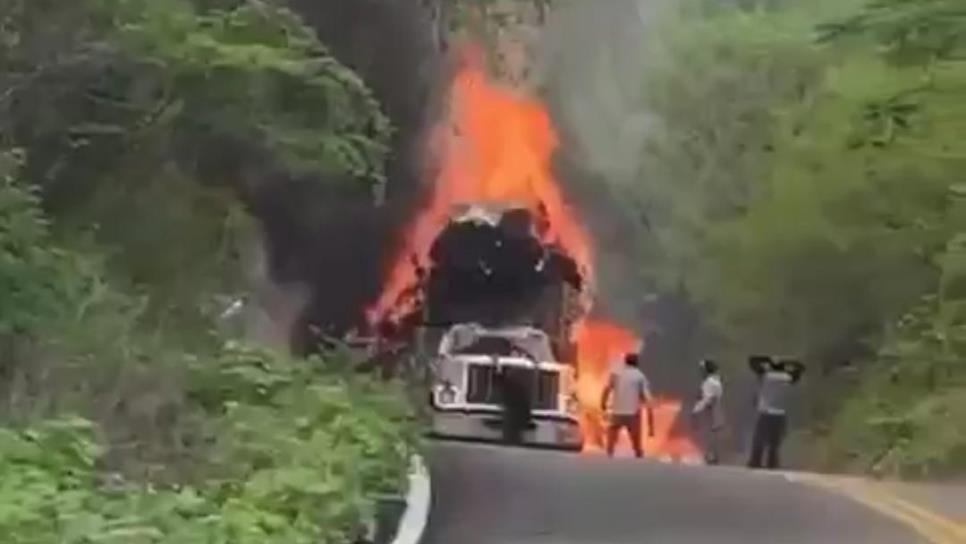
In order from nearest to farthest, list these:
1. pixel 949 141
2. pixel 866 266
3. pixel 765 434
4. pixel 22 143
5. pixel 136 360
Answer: pixel 136 360, pixel 22 143, pixel 949 141, pixel 765 434, pixel 866 266

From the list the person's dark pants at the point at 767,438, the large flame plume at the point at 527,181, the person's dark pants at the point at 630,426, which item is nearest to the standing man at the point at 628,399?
the person's dark pants at the point at 630,426

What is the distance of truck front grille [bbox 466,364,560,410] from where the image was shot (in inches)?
1289

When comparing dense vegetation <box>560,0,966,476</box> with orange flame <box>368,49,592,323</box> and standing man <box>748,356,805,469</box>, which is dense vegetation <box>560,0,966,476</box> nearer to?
standing man <box>748,356,805,469</box>

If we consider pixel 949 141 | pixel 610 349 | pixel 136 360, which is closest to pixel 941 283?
pixel 949 141

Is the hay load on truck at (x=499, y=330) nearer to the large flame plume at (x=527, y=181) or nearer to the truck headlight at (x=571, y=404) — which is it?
the truck headlight at (x=571, y=404)

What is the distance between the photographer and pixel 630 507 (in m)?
17.8

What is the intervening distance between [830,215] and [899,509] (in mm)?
14243

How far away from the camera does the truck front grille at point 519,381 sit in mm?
32750

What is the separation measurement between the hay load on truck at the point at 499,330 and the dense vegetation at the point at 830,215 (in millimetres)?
3413

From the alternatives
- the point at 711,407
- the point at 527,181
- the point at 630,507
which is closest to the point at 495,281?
the point at 711,407

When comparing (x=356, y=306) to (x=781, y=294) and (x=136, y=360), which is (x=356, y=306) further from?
(x=136, y=360)

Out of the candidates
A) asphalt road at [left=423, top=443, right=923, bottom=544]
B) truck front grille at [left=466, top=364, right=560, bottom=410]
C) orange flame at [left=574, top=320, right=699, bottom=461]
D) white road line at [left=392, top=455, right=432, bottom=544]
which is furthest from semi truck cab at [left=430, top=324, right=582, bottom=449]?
white road line at [left=392, top=455, right=432, bottom=544]

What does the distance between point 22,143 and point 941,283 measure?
16.8 meters

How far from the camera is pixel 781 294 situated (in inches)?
1435
